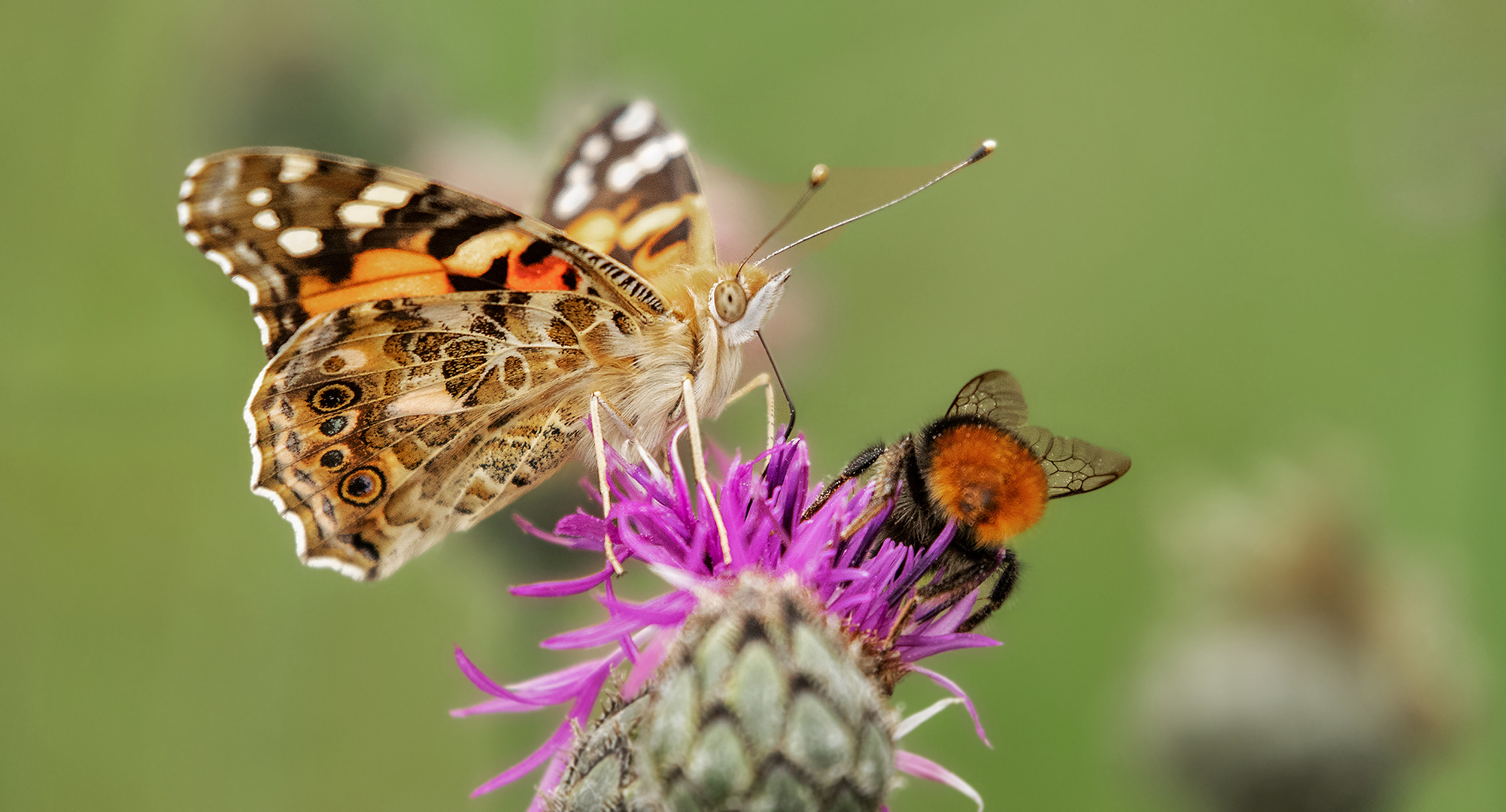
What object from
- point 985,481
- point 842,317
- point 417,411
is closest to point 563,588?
point 417,411

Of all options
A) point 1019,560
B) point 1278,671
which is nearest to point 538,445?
point 1019,560

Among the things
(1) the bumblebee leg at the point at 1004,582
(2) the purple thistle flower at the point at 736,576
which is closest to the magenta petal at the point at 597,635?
(2) the purple thistle flower at the point at 736,576

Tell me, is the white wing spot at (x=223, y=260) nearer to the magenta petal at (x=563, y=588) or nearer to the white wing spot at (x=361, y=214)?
the white wing spot at (x=361, y=214)

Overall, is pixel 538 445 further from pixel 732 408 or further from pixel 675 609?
pixel 732 408

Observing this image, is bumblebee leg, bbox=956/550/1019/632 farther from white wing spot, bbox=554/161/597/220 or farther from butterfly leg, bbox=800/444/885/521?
white wing spot, bbox=554/161/597/220

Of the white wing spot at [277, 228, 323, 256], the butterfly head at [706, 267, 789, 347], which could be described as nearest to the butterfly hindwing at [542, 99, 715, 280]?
the butterfly head at [706, 267, 789, 347]
